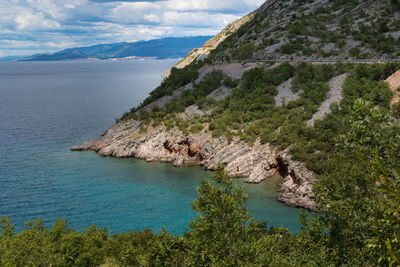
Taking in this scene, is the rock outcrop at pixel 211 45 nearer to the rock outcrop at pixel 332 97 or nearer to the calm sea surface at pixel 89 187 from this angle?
the calm sea surface at pixel 89 187

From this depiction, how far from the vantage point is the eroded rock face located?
1849 inches

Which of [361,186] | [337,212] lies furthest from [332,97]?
[361,186]

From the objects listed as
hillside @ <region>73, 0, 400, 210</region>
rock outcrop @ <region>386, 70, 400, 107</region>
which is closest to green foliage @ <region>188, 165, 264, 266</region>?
hillside @ <region>73, 0, 400, 210</region>

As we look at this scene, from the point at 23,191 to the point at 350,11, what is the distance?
292 feet

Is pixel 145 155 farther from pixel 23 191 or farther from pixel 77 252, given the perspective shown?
pixel 77 252

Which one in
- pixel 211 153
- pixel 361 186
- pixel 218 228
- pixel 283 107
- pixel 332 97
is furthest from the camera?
pixel 283 107

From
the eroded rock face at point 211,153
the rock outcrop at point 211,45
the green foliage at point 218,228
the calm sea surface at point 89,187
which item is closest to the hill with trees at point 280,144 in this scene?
the green foliage at point 218,228

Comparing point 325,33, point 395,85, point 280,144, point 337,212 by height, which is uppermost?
point 325,33

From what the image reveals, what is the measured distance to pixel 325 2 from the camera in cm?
10550

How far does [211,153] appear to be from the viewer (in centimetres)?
5991

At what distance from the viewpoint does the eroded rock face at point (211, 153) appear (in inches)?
1849

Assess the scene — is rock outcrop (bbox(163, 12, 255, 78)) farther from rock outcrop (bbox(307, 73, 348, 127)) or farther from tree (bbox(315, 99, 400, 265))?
tree (bbox(315, 99, 400, 265))

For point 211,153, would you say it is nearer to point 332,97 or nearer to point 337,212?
point 332,97

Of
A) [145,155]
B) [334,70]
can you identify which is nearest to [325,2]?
[334,70]
